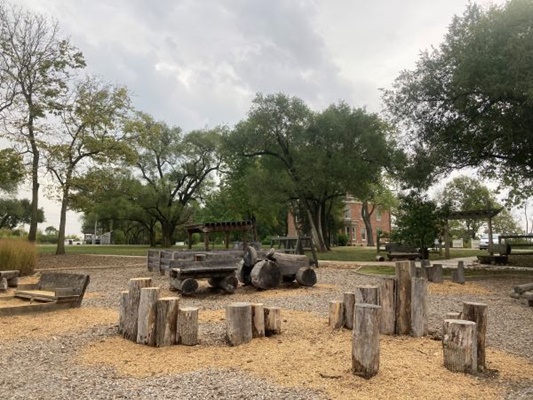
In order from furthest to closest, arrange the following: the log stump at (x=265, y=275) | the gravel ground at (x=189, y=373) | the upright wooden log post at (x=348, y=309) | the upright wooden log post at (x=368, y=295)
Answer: the log stump at (x=265, y=275), the upright wooden log post at (x=348, y=309), the upright wooden log post at (x=368, y=295), the gravel ground at (x=189, y=373)

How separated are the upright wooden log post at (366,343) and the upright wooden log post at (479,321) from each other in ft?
4.32

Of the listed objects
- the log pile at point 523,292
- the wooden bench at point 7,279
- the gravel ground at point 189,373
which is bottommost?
the gravel ground at point 189,373

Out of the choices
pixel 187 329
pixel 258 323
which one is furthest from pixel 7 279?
pixel 258 323

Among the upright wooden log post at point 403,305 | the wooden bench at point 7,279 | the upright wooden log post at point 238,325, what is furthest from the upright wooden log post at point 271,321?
the wooden bench at point 7,279

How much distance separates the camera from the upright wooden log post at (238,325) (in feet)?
19.6

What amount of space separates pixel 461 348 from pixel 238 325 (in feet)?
9.13

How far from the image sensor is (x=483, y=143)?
18031mm

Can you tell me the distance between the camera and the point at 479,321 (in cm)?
539

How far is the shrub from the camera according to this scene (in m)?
14.8

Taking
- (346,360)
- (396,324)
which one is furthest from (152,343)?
(396,324)

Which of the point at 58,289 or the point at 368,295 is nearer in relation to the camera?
the point at 368,295

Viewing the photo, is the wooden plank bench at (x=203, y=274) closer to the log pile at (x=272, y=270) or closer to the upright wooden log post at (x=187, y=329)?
the log pile at (x=272, y=270)

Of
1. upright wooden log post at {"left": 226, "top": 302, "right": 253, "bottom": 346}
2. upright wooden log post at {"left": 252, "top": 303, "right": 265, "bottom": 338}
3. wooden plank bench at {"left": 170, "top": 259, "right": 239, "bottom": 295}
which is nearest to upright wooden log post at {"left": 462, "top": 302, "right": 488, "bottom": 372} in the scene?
upright wooden log post at {"left": 252, "top": 303, "right": 265, "bottom": 338}

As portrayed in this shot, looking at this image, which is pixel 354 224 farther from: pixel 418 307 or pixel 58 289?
pixel 418 307
